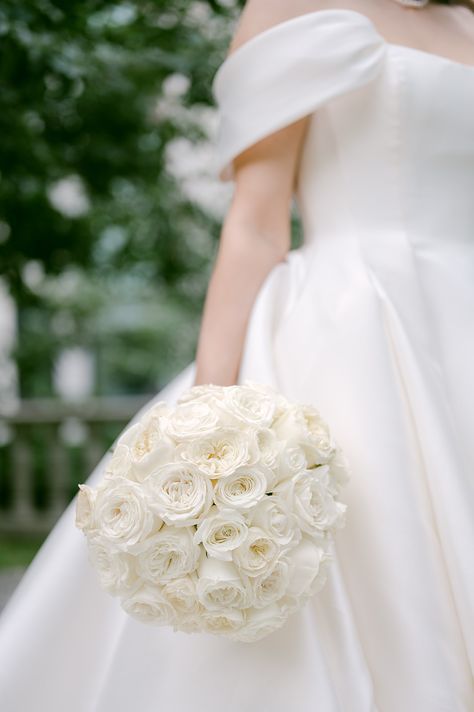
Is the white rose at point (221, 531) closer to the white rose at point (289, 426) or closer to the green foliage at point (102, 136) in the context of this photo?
the white rose at point (289, 426)

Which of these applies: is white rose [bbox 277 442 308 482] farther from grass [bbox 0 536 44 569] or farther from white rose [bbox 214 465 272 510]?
grass [bbox 0 536 44 569]

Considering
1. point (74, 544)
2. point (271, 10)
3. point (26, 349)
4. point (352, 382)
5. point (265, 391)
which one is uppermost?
point (26, 349)

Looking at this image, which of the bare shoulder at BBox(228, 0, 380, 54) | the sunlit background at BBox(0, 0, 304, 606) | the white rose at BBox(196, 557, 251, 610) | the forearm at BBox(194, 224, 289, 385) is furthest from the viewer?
the sunlit background at BBox(0, 0, 304, 606)

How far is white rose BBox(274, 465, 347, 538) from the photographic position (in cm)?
143

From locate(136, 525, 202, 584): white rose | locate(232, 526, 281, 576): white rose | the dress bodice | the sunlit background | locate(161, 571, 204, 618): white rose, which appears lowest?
locate(161, 571, 204, 618): white rose

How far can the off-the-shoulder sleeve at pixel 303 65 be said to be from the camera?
184cm

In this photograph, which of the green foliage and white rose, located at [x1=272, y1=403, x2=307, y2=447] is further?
the green foliage

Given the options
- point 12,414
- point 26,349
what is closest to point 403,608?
point 26,349

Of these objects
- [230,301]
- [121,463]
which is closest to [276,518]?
[121,463]

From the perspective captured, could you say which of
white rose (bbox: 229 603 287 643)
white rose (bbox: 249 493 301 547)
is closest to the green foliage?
white rose (bbox: 249 493 301 547)

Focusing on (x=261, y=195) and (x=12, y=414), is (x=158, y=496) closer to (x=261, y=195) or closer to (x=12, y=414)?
(x=261, y=195)

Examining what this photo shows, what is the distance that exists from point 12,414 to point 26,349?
783 millimetres

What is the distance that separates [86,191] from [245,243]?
343 cm

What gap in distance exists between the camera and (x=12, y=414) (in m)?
7.98
